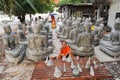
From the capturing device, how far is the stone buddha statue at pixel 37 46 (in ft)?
20.1

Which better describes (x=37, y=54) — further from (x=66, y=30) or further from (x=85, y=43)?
(x=66, y=30)

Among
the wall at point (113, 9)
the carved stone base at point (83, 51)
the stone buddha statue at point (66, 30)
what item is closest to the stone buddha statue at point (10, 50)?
the carved stone base at point (83, 51)

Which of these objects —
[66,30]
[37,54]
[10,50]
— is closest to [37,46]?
[37,54]

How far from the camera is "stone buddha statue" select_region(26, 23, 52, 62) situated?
242 inches

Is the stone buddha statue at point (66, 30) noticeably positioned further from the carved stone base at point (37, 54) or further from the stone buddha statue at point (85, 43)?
the carved stone base at point (37, 54)

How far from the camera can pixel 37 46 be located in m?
6.20

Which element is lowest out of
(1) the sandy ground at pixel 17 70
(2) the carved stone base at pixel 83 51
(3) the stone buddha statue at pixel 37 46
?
(1) the sandy ground at pixel 17 70

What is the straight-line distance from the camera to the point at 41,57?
6258 millimetres

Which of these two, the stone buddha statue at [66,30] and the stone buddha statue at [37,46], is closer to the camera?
the stone buddha statue at [37,46]

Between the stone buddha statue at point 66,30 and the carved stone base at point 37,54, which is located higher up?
the stone buddha statue at point 66,30

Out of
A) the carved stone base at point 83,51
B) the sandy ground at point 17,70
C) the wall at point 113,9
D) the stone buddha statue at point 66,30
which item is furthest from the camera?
the wall at point 113,9

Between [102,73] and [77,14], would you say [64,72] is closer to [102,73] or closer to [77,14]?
[102,73]

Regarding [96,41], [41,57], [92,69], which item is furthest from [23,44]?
[92,69]

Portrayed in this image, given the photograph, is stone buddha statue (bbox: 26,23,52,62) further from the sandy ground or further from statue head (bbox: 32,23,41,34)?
the sandy ground
